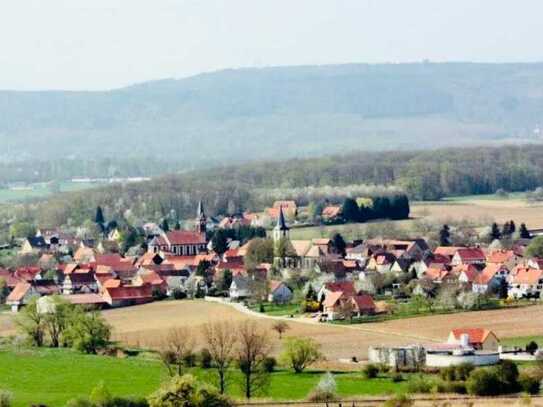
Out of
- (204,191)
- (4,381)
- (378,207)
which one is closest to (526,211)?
(378,207)

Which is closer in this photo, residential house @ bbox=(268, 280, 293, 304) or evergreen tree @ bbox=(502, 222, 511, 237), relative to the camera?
residential house @ bbox=(268, 280, 293, 304)

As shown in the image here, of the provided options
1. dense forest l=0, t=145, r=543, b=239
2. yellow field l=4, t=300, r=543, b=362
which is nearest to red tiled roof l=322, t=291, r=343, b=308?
yellow field l=4, t=300, r=543, b=362

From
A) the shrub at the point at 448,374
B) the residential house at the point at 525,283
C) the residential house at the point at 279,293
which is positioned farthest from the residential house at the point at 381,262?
the shrub at the point at 448,374

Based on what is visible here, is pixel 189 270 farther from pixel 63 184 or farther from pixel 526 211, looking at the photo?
pixel 63 184

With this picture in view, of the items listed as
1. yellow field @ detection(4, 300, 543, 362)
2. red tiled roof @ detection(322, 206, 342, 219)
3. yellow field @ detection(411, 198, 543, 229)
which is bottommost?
yellow field @ detection(4, 300, 543, 362)

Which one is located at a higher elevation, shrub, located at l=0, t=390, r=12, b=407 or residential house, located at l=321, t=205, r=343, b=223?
residential house, located at l=321, t=205, r=343, b=223

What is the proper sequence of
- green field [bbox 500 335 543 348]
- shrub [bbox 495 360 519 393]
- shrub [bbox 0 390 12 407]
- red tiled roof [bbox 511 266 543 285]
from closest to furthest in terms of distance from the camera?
1. shrub [bbox 0 390 12 407]
2. shrub [bbox 495 360 519 393]
3. green field [bbox 500 335 543 348]
4. red tiled roof [bbox 511 266 543 285]

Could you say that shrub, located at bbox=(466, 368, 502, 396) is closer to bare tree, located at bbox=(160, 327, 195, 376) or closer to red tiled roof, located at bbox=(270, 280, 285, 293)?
bare tree, located at bbox=(160, 327, 195, 376)
